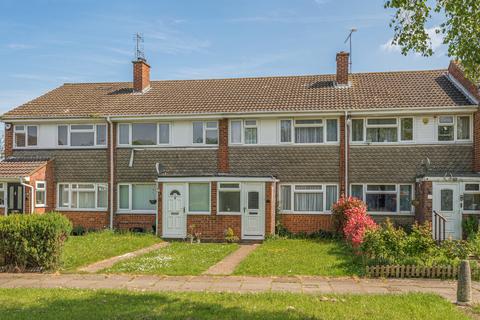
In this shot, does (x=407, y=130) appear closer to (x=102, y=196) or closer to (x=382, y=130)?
(x=382, y=130)

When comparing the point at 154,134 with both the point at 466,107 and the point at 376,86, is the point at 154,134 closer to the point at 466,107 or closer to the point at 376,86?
the point at 376,86

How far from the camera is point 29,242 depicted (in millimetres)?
11812

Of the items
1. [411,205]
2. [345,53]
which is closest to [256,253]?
→ [411,205]

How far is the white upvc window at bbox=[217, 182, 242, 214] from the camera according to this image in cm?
1897

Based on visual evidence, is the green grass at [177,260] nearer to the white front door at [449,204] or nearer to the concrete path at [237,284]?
the concrete path at [237,284]

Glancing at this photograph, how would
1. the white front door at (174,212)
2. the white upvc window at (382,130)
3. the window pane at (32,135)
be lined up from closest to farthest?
the white front door at (174,212) < the white upvc window at (382,130) < the window pane at (32,135)

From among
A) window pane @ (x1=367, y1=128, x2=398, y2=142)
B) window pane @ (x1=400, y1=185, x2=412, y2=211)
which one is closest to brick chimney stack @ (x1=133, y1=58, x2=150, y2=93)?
window pane @ (x1=367, y1=128, x2=398, y2=142)

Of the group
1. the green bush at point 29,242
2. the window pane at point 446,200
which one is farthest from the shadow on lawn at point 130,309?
the window pane at point 446,200

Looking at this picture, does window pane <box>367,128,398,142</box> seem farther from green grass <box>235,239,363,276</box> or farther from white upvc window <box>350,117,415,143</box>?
green grass <box>235,239,363,276</box>

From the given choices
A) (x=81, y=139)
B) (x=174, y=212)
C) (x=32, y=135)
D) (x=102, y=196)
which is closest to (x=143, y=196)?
(x=102, y=196)

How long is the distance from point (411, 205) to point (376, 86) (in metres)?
5.61

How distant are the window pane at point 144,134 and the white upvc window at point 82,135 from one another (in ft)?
4.35

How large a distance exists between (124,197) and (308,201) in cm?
775

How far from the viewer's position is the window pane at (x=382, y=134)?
64.4ft
